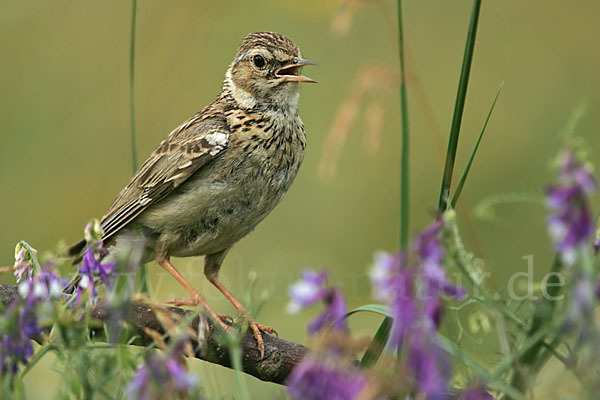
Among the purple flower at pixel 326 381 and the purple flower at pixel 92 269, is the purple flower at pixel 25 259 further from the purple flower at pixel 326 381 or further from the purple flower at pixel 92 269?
the purple flower at pixel 326 381

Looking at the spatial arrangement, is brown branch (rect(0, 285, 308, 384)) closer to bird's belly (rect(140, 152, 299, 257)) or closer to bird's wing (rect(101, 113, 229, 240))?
bird's belly (rect(140, 152, 299, 257))

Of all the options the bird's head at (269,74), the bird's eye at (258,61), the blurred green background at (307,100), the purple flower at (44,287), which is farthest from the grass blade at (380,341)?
the blurred green background at (307,100)

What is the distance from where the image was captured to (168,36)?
900 centimetres

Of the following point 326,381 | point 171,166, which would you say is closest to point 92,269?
point 326,381

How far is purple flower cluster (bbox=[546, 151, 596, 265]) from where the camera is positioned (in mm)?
1515

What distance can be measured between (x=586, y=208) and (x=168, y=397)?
82cm

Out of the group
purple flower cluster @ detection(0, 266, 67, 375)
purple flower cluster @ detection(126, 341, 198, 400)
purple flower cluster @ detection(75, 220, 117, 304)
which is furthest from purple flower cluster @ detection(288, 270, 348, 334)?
purple flower cluster @ detection(75, 220, 117, 304)

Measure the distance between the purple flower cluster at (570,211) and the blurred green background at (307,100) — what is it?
6.44m

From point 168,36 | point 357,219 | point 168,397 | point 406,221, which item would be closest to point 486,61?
point 357,219

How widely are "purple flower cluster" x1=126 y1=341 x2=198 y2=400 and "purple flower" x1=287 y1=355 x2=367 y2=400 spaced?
221 millimetres

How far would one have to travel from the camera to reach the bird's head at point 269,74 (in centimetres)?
546

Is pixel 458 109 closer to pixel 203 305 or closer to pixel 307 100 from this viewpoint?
pixel 203 305

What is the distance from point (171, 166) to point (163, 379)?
3682 millimetres

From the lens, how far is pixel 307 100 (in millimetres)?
9438
